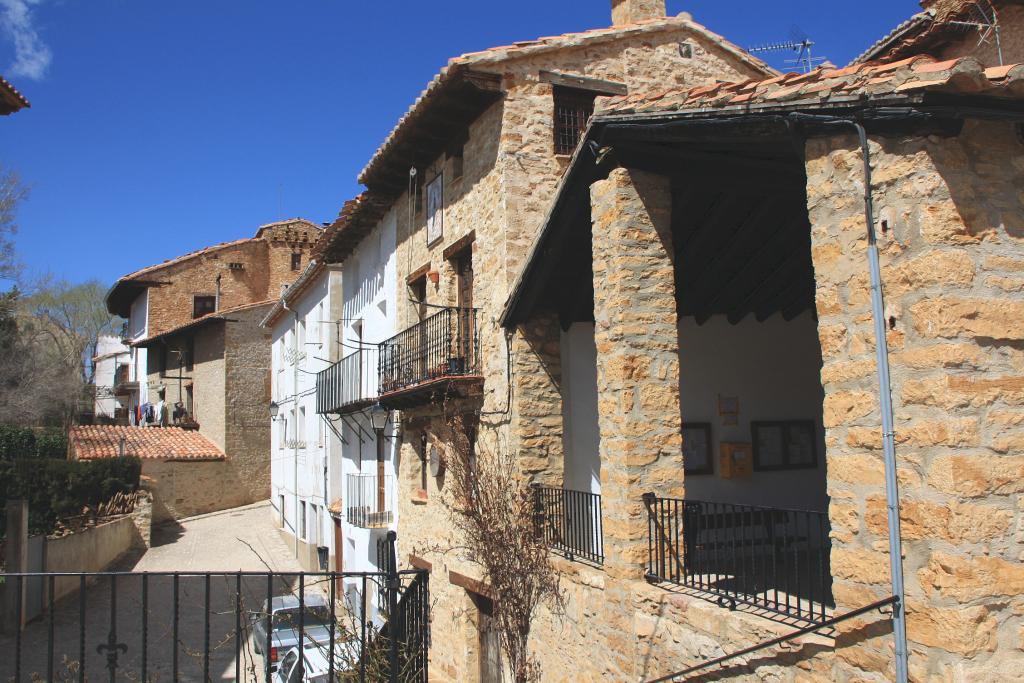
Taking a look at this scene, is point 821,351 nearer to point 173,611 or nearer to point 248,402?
point 173,611

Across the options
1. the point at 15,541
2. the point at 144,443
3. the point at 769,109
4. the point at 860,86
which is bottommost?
the point at 15,541

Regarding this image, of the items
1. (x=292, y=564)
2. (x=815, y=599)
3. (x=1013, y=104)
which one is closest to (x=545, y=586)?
(x=815, y=599)

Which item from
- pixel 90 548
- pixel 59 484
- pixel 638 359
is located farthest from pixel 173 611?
pixel 59 484

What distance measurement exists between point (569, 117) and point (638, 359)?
194 inches

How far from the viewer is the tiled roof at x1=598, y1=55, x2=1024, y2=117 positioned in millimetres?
4367

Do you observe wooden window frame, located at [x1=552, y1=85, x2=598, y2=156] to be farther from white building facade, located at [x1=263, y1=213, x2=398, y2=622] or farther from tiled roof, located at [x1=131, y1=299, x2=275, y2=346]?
tiled roof, located at [x1=131, y1=299, x2=275, y2=346]

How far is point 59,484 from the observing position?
1942 centimetres

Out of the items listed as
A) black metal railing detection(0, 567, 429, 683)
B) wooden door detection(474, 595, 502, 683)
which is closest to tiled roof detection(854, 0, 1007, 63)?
black metal railing detection(0, 567, 429, 683)

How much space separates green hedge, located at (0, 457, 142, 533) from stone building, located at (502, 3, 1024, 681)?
13.3m

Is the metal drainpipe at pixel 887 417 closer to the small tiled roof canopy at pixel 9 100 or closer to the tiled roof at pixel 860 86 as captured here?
the tiled roof at pixel 860 86

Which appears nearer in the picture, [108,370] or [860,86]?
[860,86]

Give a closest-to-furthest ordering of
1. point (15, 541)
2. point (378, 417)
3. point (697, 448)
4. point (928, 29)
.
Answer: point (928, 29)
point (697, 448)
point (15, 541)
point (378, 417)

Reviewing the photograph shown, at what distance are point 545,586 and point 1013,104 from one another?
6.05 meters

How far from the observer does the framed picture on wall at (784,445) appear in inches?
414
